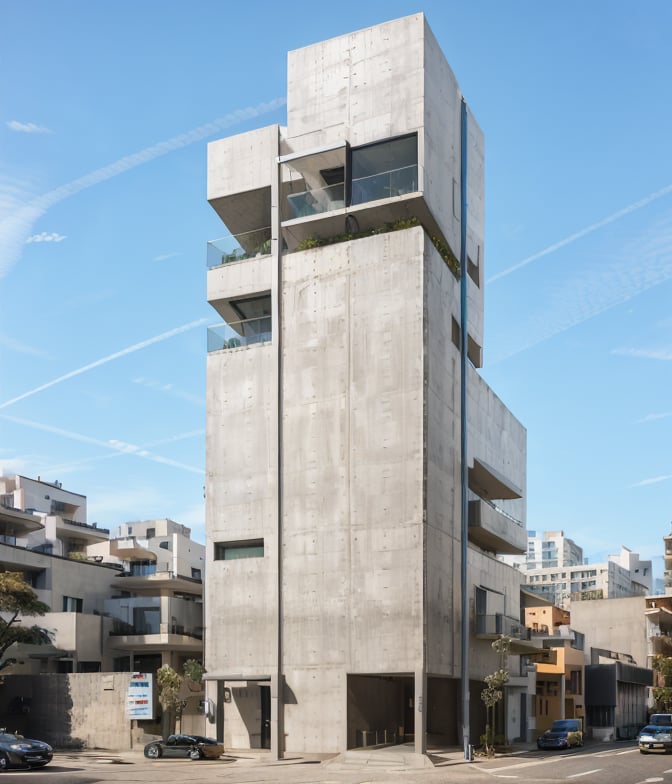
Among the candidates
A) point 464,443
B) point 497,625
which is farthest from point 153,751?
point 464,443

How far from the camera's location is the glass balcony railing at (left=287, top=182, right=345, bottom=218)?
177 ft

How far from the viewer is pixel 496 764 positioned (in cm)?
4594

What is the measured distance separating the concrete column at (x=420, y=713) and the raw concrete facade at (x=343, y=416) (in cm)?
10

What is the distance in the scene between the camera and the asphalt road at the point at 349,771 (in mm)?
35312

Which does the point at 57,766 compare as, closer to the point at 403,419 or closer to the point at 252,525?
the point at 252,525

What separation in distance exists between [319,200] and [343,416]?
12084mm

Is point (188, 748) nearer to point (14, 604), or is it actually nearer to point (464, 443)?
point (14, 604)

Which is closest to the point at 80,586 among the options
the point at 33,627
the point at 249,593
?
the point at 33,627

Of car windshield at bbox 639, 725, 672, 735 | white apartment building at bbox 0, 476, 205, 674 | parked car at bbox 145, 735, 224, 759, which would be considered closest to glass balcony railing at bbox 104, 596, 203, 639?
white apartment building at bbox 0, 476, 205, 674

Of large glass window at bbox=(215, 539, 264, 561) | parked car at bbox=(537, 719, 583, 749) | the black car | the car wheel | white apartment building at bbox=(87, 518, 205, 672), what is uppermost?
large glass window at bbox=(215, 539, 264, 561)

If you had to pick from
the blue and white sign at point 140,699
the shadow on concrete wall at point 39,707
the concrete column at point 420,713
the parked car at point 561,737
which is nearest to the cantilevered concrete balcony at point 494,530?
the parked car at point 561,737

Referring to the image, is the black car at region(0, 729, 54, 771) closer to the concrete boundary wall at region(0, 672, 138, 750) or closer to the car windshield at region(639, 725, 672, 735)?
the concrete boundary wall at region(0, 672, 138, 750)

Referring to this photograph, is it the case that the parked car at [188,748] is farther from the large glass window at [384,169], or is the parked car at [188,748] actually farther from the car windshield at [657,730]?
the large glass window at [384,169]

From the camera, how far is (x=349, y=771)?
41.9 metres
